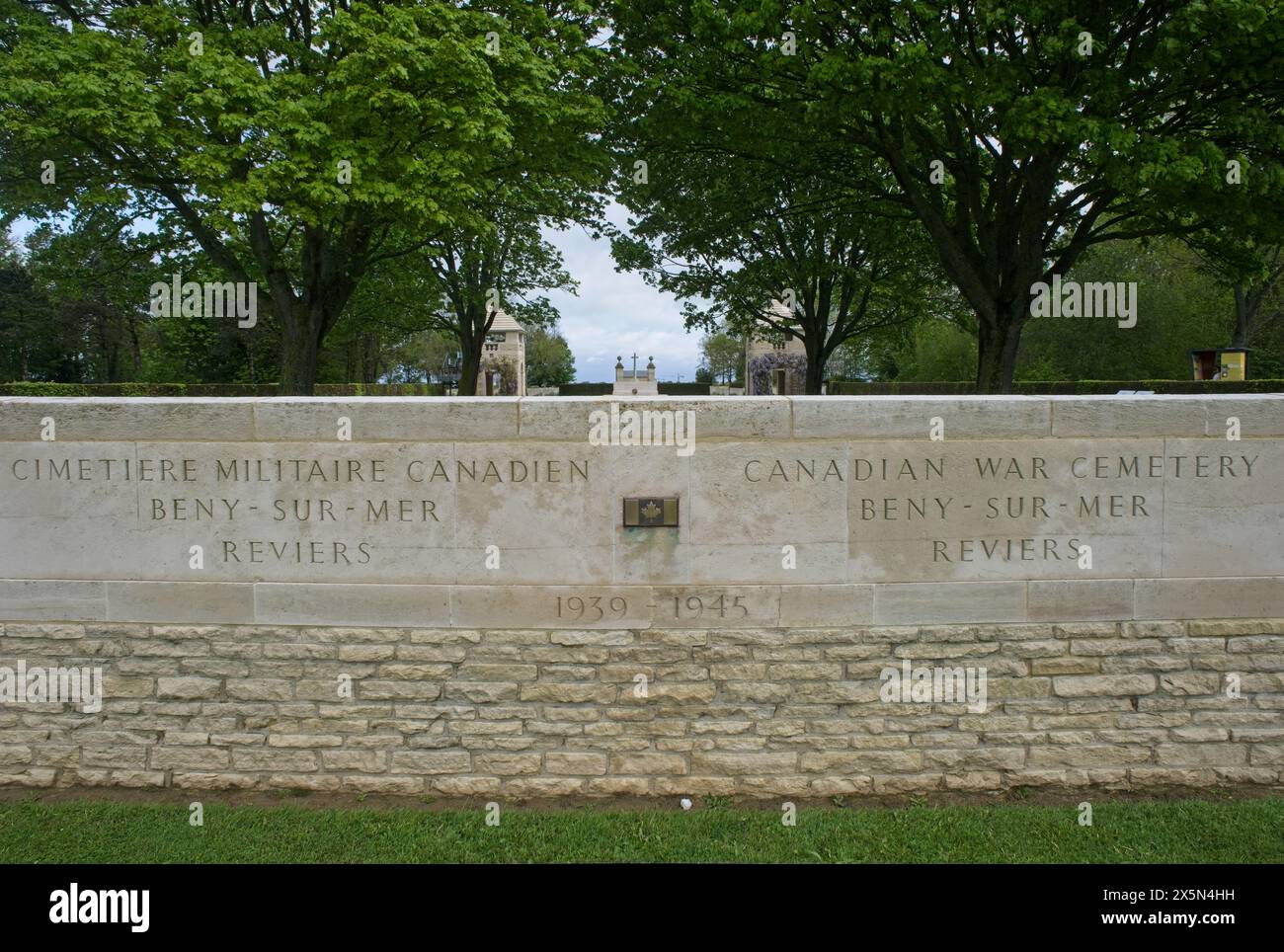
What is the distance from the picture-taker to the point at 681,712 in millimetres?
4918

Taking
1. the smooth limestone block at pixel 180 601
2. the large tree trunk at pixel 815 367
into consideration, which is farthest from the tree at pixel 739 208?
the smooth limestone block at pixel 180 601

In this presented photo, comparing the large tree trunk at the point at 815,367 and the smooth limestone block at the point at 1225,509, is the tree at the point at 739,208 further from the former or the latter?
the smooth limestone block at the point at 1225,509

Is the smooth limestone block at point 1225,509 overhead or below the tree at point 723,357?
below

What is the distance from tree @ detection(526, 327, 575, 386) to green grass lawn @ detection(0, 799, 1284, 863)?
241 feet

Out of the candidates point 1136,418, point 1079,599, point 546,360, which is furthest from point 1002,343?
point 546,360

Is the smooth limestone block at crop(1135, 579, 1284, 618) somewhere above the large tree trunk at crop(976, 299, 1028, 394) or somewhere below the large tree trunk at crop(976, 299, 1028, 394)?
below

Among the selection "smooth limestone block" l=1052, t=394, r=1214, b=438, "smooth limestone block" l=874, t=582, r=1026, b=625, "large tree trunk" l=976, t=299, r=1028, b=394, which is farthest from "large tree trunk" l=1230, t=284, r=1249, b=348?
"smooth limestone block" l=874, t=582, r=1026, b=625

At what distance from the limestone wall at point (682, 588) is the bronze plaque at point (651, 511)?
0.05 m

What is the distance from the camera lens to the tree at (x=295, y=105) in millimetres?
11492

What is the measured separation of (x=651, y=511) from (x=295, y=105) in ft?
34.0

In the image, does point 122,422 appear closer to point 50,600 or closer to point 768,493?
point 50,600

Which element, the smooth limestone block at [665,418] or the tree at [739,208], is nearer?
the smooth limestone block at [665,418]

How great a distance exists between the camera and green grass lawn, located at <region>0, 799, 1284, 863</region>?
419 centimetres

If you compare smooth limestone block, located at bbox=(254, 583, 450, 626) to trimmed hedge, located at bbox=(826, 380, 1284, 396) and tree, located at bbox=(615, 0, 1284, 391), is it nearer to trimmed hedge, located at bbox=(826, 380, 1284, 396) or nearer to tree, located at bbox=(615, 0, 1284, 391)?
tree, located at bbox=(615, 0, 1284, 391)
